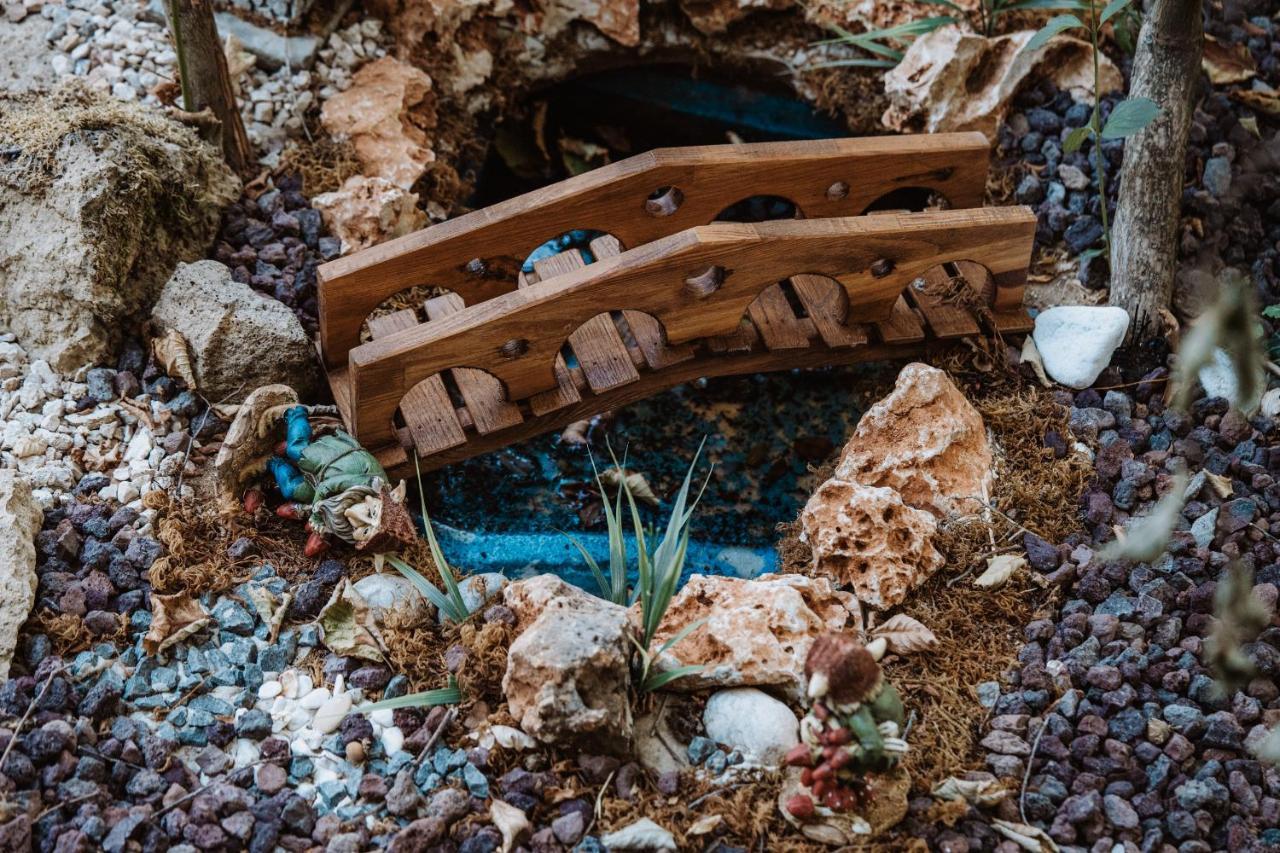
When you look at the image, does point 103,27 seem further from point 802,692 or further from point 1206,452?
point 1206,452

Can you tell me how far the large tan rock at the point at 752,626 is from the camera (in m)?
2.87

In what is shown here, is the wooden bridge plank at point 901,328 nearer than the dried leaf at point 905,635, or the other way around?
the dried leaf at point 905,635

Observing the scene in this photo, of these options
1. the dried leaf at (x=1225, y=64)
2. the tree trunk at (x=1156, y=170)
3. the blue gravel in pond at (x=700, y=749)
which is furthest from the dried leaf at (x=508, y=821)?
the dried leaf at (x=1225, y=64)

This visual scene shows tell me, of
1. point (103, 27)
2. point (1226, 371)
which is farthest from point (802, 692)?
point (103, 27)

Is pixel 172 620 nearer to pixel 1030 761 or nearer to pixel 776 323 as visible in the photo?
pixel 776 323

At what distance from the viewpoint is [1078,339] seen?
3.79 metres

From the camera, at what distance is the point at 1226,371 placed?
3.66 m

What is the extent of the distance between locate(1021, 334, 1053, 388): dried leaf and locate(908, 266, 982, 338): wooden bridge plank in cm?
17

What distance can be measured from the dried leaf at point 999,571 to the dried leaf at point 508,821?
4.56ft

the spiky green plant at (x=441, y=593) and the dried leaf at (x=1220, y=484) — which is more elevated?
the spiky green plant at (x=441, y=593)

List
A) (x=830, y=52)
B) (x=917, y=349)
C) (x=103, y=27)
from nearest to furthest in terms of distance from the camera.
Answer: (x=917, y=349) → (x=103, y=27) → (x=830, y=52)

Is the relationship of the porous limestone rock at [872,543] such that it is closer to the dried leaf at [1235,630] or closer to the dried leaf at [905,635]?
the dried leaf at [905,635]

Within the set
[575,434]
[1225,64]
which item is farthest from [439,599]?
[1225,64]

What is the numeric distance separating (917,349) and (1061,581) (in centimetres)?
102
